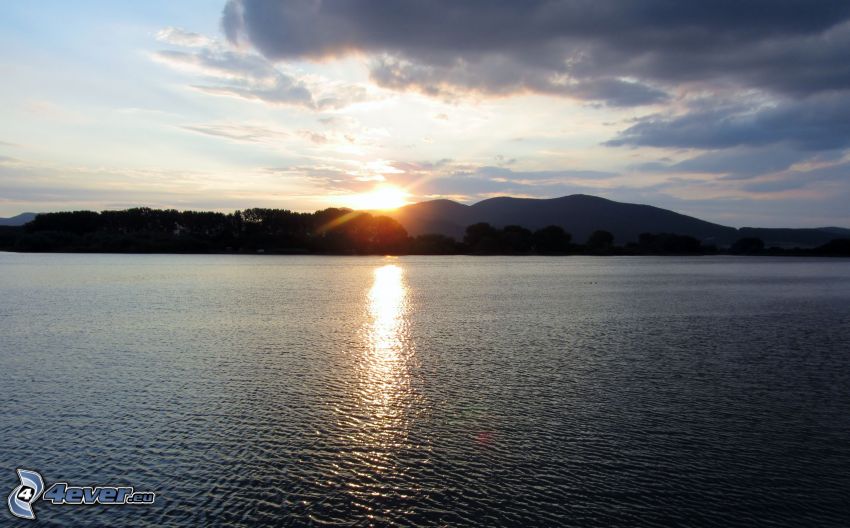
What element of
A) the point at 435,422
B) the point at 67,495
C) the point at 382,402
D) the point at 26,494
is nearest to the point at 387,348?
the point at 382,402

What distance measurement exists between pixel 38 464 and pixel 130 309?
3988 cm

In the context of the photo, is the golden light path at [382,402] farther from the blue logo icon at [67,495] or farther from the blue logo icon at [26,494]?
the blue logo icon at [26,494]

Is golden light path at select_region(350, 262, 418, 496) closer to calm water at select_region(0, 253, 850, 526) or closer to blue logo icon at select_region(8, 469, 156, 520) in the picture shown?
calm water at select_region(0, 253, 850, 526)

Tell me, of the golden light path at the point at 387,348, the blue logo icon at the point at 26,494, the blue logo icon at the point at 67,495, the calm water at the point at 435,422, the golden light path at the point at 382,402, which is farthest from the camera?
the golden light path at the point at 387,348

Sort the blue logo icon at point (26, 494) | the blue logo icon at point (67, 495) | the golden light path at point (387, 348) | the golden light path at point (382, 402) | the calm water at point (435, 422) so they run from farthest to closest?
the golden light path at point (387, 348) → the golden light path at point (382, 402) → the calm water at point (435, 422) → the blue logo icon at point (67, 495) → the blue logo icon at point (26, 494)

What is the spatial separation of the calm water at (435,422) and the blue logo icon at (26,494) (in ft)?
1.04

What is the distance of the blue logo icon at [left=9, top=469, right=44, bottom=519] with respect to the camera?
44.4ft

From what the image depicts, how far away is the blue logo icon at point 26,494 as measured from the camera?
13547mm

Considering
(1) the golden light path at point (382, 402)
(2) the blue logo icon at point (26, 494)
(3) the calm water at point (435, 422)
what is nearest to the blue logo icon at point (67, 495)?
(2) the blue logo icon at point (26, 494)

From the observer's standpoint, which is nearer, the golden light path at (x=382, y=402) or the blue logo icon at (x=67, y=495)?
the blue logo icon at (x=67, y=495)

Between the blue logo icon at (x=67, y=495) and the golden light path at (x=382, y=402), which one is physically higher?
the golden light path at (x=382, y=402)

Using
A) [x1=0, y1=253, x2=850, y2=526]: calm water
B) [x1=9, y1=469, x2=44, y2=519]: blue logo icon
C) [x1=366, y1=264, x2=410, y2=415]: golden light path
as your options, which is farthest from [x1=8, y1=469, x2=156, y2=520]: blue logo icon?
[x1=366, y1=264, x2=410, y2=415]: golden light path

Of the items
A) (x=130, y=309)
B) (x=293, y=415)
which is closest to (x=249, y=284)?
(x=130, y=309)

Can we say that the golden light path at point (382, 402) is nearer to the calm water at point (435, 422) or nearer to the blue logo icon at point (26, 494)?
the calm water at point (435, 422)
